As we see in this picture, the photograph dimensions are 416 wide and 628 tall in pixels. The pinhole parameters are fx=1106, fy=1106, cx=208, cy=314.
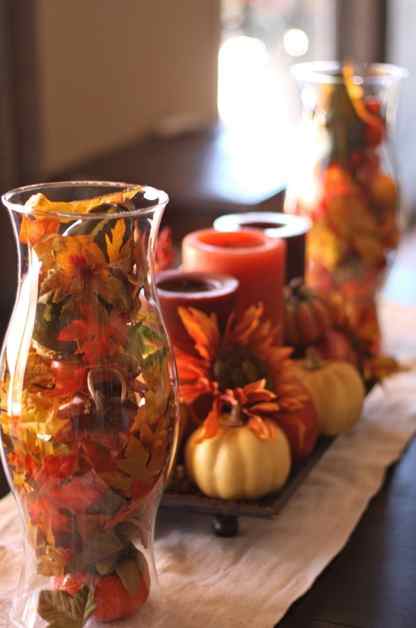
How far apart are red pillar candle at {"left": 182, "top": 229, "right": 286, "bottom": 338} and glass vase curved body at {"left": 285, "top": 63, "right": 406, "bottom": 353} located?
263 millimetres

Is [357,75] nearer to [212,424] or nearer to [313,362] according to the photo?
[313,362]

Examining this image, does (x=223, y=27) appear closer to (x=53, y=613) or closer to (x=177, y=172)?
(x=177, y=172)

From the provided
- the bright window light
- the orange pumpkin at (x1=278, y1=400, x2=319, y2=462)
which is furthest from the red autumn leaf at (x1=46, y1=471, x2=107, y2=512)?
the bright window light

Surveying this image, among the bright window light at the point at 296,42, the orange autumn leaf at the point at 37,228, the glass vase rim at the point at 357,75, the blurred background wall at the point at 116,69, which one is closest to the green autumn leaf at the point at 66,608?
the orange autumn leaf at the point at 37,228

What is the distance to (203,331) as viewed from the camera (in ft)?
3.17

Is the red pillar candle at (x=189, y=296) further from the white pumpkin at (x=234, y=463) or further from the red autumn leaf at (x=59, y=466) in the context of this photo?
the red autumn leaf at (x=59, y=466)

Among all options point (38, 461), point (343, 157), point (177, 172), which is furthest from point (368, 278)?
point (177, 172)

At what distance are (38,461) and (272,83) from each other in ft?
11.4

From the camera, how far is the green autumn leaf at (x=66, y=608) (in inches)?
31.8

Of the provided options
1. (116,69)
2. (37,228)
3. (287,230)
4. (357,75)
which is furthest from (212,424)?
(116,69)

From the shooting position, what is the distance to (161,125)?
3199mm

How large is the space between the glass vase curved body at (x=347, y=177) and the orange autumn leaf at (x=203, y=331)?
1.42ft

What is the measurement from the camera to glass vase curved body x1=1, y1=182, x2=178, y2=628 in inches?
30.1

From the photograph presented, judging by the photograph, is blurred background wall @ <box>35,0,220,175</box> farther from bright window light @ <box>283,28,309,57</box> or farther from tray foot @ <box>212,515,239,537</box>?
tray foot @ <box>212,515,239,537</box>
